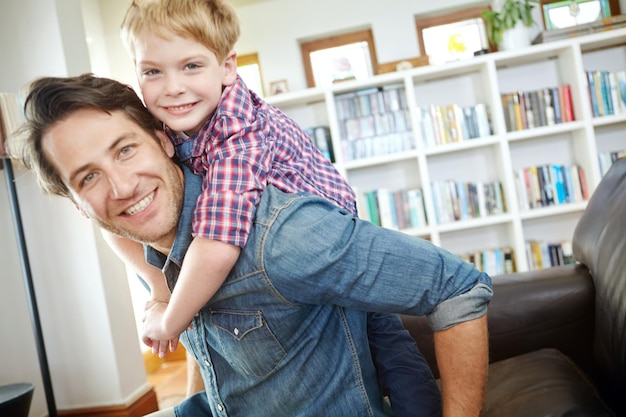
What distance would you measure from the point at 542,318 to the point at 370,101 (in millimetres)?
2856

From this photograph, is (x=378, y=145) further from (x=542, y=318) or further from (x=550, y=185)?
(x=542, y=318)

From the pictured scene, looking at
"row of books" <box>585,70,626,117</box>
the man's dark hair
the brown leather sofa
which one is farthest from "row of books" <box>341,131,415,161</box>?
the man's dark hair

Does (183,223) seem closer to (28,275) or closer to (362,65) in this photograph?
(28,275)

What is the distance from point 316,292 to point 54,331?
240cm

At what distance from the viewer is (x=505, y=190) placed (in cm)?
423

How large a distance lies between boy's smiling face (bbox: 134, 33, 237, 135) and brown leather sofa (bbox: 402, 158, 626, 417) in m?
0.82

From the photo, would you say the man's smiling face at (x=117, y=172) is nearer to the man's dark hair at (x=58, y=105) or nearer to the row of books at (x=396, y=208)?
the man's dark hair at (x=58, y=105)

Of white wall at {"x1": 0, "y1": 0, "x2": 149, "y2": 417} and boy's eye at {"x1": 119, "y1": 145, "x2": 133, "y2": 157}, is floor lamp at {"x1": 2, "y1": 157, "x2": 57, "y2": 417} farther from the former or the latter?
boy's eye at {"x1": 119, "y1": 145, "x2": 133, "y2": 157}

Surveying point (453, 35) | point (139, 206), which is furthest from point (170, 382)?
point (139, 206)

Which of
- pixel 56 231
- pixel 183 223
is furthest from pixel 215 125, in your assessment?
pixel 56 231

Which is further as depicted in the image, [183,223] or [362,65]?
[362,65]

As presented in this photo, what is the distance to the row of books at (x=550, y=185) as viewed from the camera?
13.8ft

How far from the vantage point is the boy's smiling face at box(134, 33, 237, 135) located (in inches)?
50.6

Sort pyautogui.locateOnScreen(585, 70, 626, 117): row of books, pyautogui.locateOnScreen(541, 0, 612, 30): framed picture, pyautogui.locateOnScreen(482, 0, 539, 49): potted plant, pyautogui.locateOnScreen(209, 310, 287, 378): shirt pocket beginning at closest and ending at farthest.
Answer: pyautogui.locateOnScreen(209, 310, 287, 378): shirt pocket, pyautogui.locateOnScreen(482, 0, 539, 49): potted plant, pyautogui.locateOnScreen(585, 70, 626, 117): row of books, pyautogui.locateOnScreen(541, 0, 612, 30): framed picture
